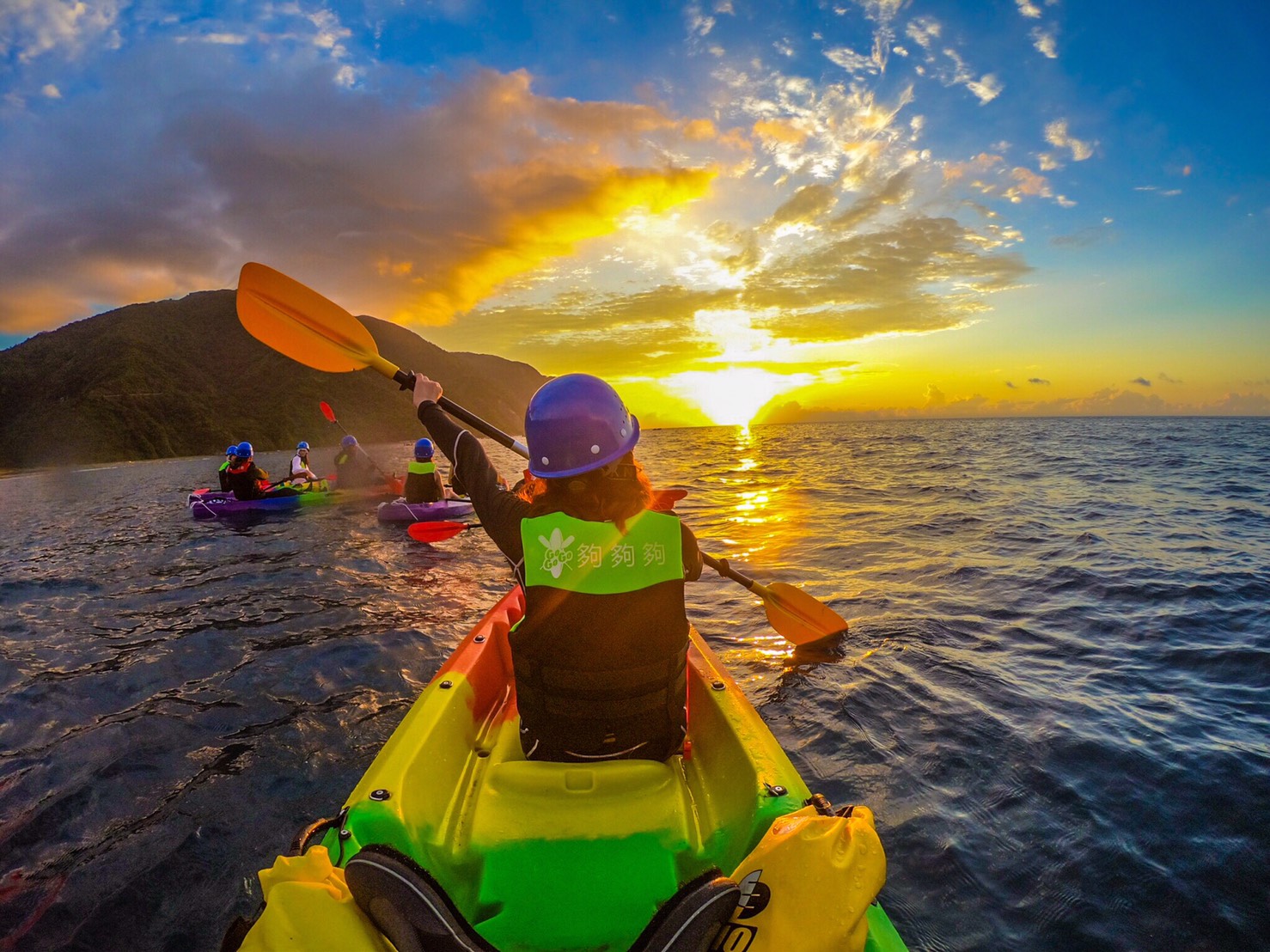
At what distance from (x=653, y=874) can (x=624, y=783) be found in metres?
0.44

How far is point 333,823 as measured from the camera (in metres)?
2.43

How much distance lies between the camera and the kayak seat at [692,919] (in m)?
1.60

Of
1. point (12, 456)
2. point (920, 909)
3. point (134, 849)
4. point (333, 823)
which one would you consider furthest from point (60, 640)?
point (12, 456)

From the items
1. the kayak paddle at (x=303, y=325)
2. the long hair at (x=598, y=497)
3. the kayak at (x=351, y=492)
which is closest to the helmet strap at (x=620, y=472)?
the long hair at (x=598, y=497)

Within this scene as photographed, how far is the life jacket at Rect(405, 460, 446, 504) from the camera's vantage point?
572 inches

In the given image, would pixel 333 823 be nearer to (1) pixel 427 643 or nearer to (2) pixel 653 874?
(2) pixel 653 874

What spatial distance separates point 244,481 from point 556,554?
56.6ft

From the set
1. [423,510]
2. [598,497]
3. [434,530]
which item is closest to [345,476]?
[423,510]

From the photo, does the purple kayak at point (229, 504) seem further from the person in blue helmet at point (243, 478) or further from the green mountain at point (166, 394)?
the green mountain at point (166, 394)

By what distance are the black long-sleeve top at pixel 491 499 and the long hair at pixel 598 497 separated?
0.14 m

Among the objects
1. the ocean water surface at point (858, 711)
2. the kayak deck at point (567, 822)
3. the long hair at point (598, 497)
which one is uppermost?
the long hair at point (598, 497)

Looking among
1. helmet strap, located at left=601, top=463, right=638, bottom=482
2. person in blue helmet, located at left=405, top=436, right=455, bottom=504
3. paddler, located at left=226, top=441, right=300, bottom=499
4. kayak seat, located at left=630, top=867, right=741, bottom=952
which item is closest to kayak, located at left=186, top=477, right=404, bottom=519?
paddler, located at left=226, top=441, right=300, bottom=499

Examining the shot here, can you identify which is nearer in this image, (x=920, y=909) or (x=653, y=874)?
(x=653, y=874)

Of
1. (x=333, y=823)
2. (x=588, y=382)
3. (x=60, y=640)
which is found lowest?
(x=60, y=640)
